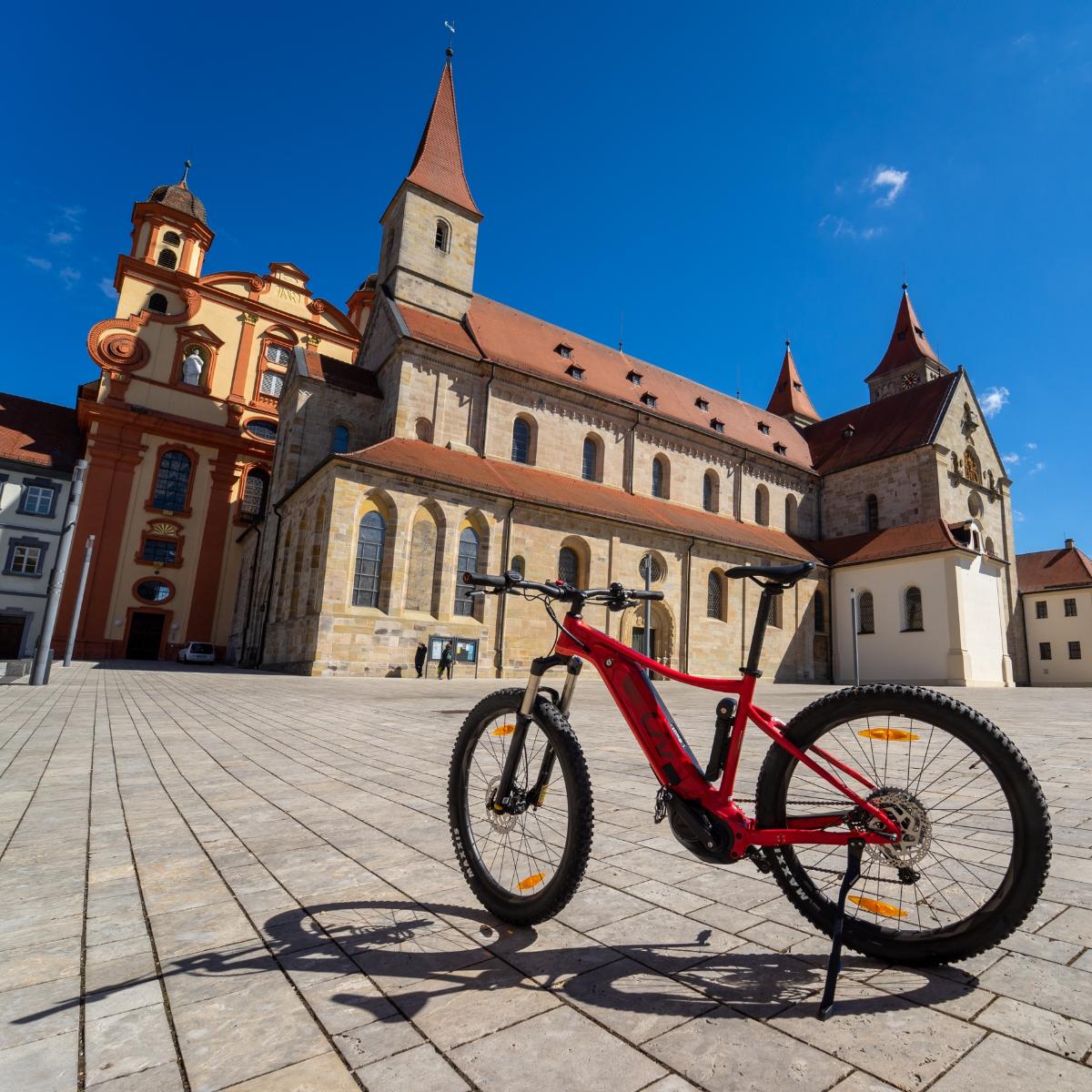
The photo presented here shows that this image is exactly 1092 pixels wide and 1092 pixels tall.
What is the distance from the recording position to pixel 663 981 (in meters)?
1.95

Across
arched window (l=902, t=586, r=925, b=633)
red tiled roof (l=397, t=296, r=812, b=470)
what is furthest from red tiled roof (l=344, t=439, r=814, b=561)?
arched window (l=902, t=586, r=925, b=633)

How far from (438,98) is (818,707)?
123 feet

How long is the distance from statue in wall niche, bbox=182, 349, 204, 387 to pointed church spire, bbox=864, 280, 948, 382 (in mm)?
44964

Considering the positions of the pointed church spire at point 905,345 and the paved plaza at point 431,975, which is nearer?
the paved plaza at point 431,975

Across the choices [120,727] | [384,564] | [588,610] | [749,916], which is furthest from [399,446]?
[749,916]

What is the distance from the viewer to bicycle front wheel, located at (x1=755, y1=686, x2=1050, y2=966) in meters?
1.93

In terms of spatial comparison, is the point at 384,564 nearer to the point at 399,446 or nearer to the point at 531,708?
the point at 399,446

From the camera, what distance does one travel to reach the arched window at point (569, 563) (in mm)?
→ 23891

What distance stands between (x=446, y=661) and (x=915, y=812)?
716 inches

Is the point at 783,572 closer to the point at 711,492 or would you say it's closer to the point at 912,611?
the point at 912,611

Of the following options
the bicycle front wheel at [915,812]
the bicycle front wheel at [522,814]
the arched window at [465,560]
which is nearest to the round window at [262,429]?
the arched window at [465,560]

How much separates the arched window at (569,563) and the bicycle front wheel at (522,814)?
2092 centimetres

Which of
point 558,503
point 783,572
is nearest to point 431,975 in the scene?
point 783,572

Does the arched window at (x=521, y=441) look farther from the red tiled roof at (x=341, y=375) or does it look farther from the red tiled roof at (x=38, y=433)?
the red tiled roof at (x=38, y=433)
